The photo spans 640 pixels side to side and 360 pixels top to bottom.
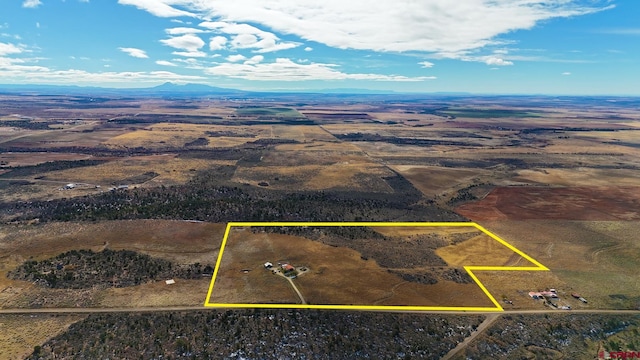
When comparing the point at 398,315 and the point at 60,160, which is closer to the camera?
the point at 398,315

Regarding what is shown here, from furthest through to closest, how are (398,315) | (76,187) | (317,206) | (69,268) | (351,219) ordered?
(76,187), (317,206), (351,219), (69,268), (398,315)

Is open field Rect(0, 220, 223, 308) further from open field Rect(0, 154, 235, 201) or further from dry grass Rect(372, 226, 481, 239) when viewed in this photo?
dry grass Rect(372, 226, 481, 239)

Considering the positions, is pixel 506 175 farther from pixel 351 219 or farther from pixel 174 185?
pixel 174 185

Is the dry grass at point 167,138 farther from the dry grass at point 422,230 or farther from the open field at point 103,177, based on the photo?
the dry grass at point 422,230

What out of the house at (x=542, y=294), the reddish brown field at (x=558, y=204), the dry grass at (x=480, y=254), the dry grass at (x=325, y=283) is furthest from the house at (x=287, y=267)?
the reddish brown field at (x=558, y=204)

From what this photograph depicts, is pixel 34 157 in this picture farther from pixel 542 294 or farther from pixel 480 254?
pixel 542 294

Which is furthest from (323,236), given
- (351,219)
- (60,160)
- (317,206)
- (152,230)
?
(60,160)

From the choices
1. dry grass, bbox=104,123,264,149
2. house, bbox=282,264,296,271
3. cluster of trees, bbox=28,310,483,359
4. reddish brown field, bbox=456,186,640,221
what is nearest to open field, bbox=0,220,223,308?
cluster of trees, bbox=28,310,483,359
